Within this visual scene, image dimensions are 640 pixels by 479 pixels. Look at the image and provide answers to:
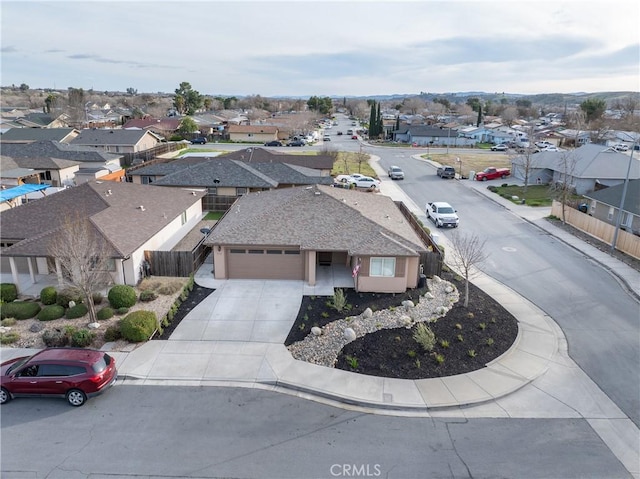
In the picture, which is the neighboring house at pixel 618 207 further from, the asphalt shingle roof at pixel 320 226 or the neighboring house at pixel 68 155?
the neighboring house at pixel 68 155

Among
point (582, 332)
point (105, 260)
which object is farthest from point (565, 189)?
point (105, 260)

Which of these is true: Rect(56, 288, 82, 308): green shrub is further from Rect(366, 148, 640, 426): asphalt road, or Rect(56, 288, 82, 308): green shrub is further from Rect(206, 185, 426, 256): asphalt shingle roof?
Rect(366, 148, 640, 426): asphalt road

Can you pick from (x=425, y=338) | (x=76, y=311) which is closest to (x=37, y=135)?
(x=76, y=311)

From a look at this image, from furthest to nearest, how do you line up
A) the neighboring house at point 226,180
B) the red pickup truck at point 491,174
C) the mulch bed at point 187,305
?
the red pickup truck at point 491,174
the neighboring house at point 226,180
the mulch bed at point 187,305

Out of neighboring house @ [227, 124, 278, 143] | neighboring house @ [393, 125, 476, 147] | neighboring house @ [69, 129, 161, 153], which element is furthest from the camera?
neighboring house @ [393, 125, 476, 147]

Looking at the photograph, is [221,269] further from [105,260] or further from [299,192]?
[299,192]

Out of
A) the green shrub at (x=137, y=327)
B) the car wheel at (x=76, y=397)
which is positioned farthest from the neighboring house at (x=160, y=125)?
the car wheel at (x=76, y=397)

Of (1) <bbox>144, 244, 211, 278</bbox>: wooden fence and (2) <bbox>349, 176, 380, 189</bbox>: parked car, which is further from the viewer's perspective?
(2) <bbox>349, 176, 380, 189</bbox>: parked car
